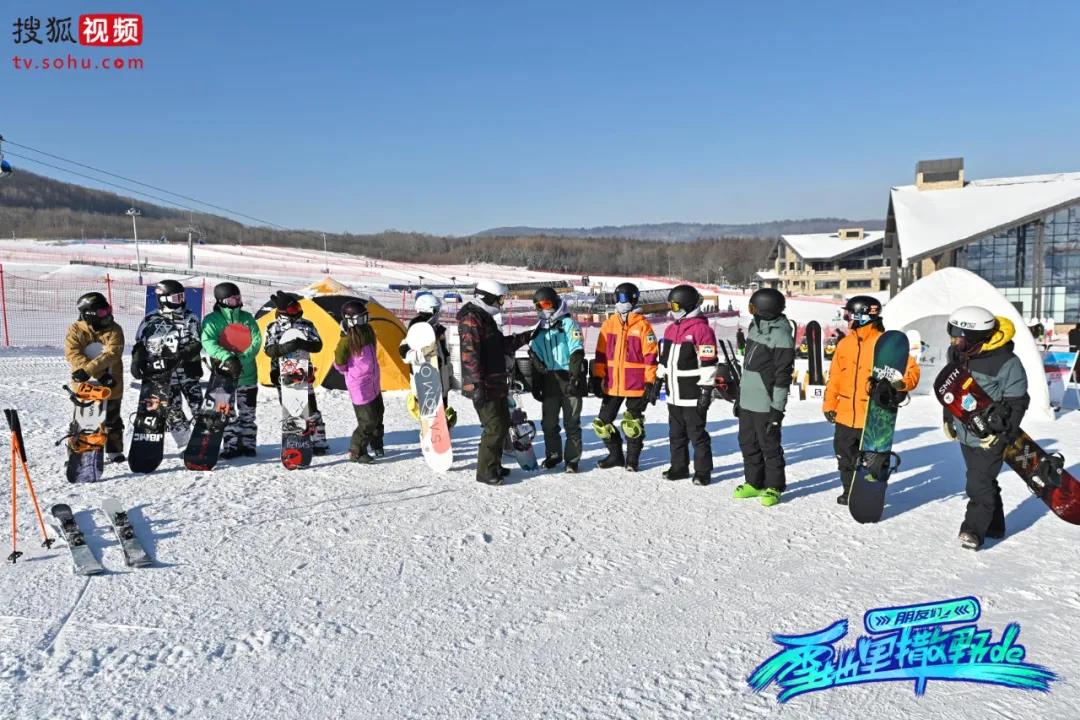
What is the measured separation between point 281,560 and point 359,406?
2593mm

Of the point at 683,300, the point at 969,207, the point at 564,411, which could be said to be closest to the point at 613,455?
the point at 564,411

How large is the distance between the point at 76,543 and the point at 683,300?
4.94 meters

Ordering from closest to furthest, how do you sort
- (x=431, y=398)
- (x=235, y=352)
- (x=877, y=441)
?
(x=877, y=441), (x=431, y=398), (x=235, y=352)

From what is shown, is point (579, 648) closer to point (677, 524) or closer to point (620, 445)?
point (677, 524)

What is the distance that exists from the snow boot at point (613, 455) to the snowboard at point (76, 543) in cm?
432

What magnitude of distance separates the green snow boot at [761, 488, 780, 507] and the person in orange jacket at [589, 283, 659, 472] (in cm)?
132

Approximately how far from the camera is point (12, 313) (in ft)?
80.6

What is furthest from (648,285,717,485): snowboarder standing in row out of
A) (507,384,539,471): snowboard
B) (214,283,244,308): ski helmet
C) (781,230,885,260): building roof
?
(781,230,885,260): building roof

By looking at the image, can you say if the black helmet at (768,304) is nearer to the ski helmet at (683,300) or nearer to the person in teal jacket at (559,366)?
the ski helmet at (683,300)

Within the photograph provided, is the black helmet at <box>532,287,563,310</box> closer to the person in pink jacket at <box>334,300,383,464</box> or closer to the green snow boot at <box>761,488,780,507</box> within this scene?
the person in pink jacket at <box>334,300,383,464</box>

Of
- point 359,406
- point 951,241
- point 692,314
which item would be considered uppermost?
point 951,241

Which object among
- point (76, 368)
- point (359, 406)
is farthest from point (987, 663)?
point (76, 368)

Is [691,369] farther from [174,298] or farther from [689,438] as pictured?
[174,298]

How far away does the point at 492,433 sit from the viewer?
247 inches
